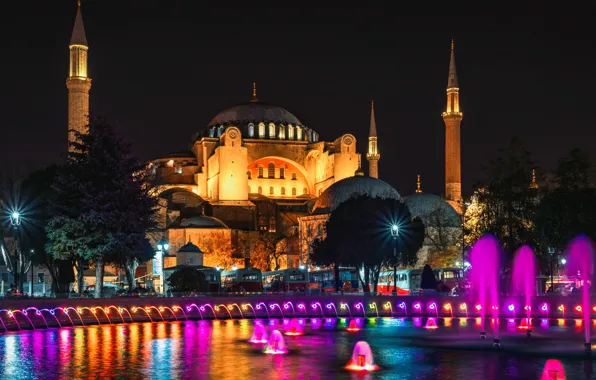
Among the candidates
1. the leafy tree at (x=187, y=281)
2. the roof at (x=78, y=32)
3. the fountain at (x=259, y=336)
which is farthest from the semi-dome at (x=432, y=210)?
the fountain at (x=259, y=336)

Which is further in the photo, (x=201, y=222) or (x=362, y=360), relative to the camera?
(x=201, y=222)

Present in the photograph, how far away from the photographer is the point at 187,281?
149 feet

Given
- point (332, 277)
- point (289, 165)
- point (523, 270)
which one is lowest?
point (332, 277)

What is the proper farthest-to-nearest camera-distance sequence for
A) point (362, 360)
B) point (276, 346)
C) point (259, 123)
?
point (259, 123), point (276, 346), point (362, 360)

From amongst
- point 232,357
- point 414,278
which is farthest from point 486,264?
point 232,357

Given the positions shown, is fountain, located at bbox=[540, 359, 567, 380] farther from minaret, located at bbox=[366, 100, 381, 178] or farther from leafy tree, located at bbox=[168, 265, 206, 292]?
minaret, located at bbox=[366, 100, 381, 178]

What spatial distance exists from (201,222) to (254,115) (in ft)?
80.5

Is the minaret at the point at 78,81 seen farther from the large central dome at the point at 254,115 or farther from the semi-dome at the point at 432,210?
the large central dome at the point at 254,115

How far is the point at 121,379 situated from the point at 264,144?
2994 inches

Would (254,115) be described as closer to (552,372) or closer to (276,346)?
(276,346)

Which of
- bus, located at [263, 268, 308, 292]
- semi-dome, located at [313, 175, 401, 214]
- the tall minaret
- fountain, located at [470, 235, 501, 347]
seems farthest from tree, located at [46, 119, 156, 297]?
the tall minaret

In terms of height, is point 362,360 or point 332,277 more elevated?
point 332,277

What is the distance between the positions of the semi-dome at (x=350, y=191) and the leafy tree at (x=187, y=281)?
92.6 feet

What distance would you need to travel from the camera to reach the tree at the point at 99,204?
3788 cm
